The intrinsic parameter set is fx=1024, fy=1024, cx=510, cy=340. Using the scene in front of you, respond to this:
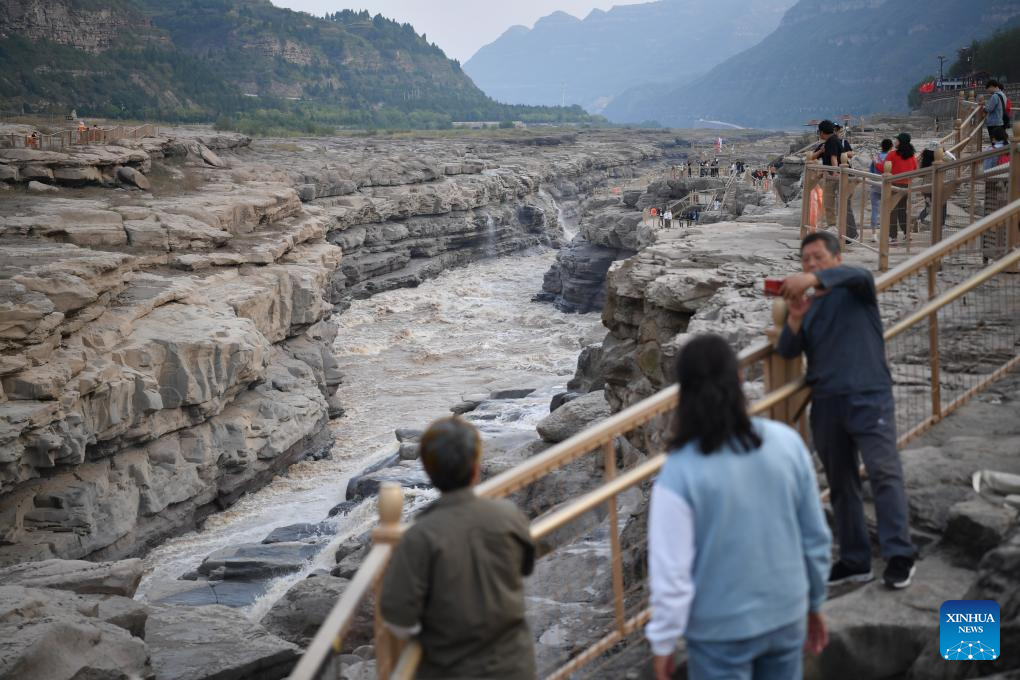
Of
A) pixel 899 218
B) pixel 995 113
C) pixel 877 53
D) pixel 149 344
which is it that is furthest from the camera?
pixel 877 53

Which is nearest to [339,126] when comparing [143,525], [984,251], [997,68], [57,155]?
[997,68]

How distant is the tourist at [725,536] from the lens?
3104 millimetres

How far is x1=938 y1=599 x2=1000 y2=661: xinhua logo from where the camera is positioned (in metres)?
4.07

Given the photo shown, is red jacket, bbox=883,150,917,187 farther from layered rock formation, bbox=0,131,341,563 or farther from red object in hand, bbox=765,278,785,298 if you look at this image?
layered rock formation, bbox=0,131,341,563

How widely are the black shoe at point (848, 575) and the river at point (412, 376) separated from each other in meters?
10.5

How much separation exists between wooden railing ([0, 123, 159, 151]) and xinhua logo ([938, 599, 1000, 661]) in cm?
2739

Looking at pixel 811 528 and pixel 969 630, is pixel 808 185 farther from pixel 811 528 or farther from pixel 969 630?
pixel 811 528

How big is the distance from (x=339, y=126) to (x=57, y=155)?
74.2 meters

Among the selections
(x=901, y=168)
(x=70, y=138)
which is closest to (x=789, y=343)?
(x=901, y=168)

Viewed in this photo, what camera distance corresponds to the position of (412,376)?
2944 cm

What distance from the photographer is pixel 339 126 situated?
98.8 m

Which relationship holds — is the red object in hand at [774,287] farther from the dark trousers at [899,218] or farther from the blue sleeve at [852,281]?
the dark trousers at [899,218]

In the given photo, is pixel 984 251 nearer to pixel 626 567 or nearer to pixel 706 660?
pixel 626 567

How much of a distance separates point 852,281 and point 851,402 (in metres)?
0.54
